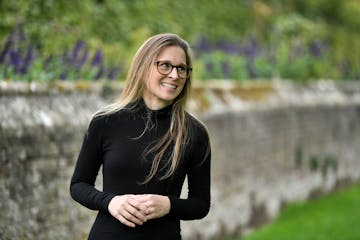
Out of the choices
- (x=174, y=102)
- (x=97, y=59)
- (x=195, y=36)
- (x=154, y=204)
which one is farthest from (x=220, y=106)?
(x=154, y=204)

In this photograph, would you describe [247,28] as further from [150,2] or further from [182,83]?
[182,83]

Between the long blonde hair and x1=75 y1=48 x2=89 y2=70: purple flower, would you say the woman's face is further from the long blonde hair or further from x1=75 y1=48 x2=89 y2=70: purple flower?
x1=75 y1=48 x2=89 y2=70: purple flower

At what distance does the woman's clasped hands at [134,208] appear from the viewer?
290 centimetres

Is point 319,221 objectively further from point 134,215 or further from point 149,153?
point 134,215

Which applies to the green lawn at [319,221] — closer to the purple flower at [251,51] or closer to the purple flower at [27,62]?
the purple flower at [251,51]

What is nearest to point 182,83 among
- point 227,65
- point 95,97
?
point 95,97

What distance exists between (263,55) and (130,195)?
8811 millimetres

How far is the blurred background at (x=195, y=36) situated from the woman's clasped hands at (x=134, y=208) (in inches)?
91.3

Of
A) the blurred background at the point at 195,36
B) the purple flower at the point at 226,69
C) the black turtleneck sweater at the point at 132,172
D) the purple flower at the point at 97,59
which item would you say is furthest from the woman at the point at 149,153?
the purple flower at the point at 226,69

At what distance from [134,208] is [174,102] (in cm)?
59

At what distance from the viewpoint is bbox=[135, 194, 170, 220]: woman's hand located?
2.94 meters

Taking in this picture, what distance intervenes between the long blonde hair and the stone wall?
144 cm

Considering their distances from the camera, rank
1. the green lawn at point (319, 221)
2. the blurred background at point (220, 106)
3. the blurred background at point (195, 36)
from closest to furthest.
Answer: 1. the blurred background at point (220, 106)
2. the blurred background at point (195, 36)
3. the green lawn at point (319, 221)

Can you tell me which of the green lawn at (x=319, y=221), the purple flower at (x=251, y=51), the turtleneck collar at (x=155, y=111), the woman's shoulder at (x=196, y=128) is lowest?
the green lawn at (x=319, y=221)
